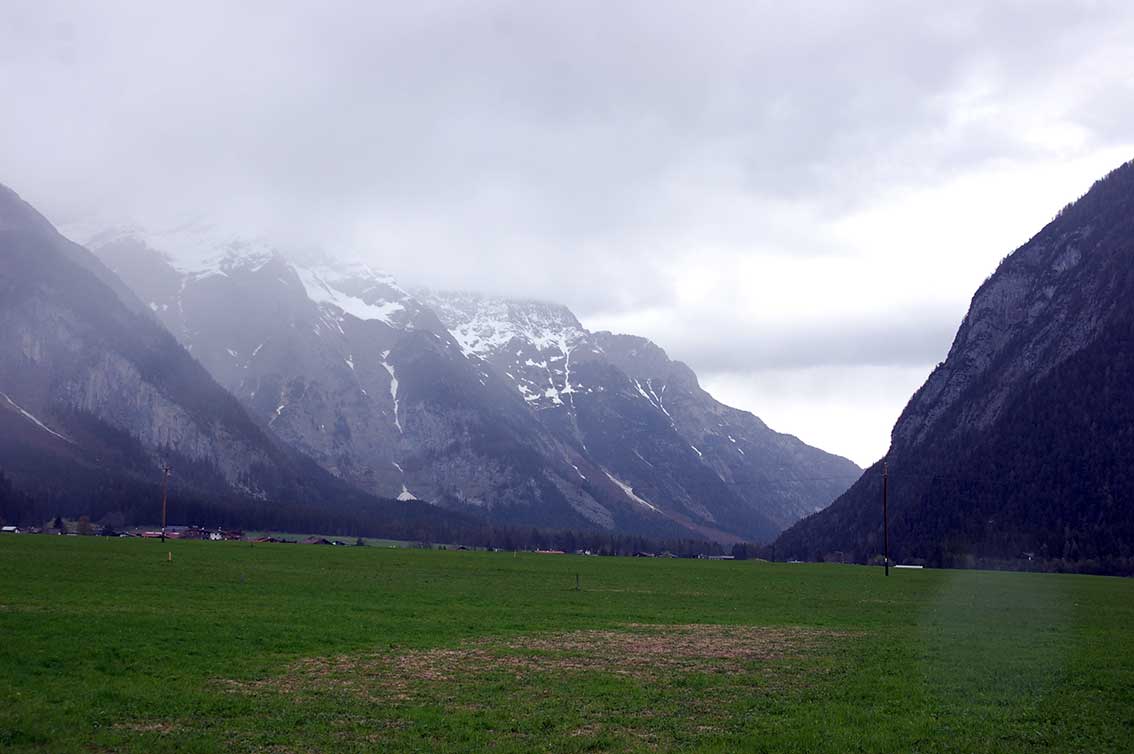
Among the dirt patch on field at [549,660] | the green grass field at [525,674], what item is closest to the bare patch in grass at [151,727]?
the green grass field at [525,674]

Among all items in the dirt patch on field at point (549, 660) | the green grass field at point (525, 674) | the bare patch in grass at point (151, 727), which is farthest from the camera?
the dirt patch on field at point (549, 660)

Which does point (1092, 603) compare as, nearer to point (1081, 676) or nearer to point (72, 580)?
point (1081, 676)

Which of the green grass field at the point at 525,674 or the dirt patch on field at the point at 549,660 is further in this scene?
the dirt patch on field at the point at 549,660

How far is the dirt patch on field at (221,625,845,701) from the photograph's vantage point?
2678 centimetres

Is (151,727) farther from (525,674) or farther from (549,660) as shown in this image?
(549,660)

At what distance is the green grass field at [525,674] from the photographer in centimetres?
2088

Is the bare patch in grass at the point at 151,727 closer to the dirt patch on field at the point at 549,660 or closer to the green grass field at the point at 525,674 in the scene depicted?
the green grass field at the point at 525,674

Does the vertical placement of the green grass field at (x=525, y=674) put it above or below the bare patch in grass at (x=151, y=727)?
above

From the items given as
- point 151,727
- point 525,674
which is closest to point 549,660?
point 525,674

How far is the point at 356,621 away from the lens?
135 ft

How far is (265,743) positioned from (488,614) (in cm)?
2785

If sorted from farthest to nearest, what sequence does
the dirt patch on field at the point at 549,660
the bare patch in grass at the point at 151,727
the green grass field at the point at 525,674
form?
the dirt patch on field at the point at 549,660, the green grass field at the point at 525,674, the bare patch in grass at the point at 151,727

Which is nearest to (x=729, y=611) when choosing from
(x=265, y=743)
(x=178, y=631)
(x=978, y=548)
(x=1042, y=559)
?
(x=178, y=631)

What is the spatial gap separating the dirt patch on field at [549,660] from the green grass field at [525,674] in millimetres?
149
